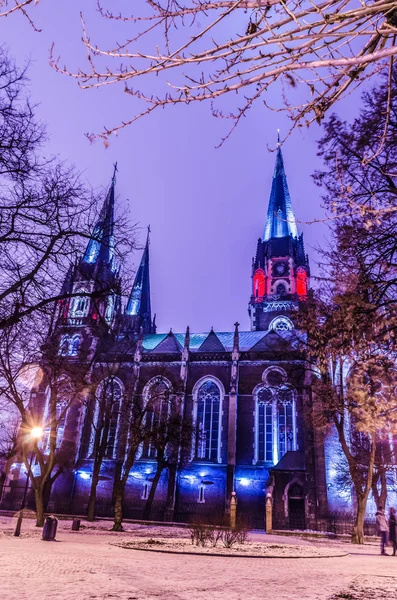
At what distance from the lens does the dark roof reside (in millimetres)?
27594

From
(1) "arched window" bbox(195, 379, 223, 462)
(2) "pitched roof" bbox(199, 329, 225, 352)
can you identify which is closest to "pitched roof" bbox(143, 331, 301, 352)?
(2) "pitched roof" bbox(199, 329, 225, 352)

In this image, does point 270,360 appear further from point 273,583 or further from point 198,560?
point 273,583

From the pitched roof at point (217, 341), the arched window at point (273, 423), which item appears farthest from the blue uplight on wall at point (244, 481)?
the pitched roof at point (217, 341)

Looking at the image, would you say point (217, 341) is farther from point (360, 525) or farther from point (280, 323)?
point (360, 525)

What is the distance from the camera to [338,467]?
28.0 meters

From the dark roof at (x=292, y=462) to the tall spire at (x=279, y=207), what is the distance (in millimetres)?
25750

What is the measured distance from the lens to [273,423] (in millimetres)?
31094

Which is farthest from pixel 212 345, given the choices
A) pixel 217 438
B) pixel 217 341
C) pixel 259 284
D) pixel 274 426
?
pixel 259 284

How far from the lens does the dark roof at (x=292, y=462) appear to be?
2759 cm

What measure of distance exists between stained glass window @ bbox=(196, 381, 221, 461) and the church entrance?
20.6 feet

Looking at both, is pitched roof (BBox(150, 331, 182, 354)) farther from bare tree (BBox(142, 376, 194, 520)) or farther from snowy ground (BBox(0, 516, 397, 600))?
snowy ground (BBox(0, 516, 397, 600))

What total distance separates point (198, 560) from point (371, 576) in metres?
3.28

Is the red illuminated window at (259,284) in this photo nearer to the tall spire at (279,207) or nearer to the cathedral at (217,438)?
the tall spire at (279,207)

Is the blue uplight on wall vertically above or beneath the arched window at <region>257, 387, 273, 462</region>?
beneath
